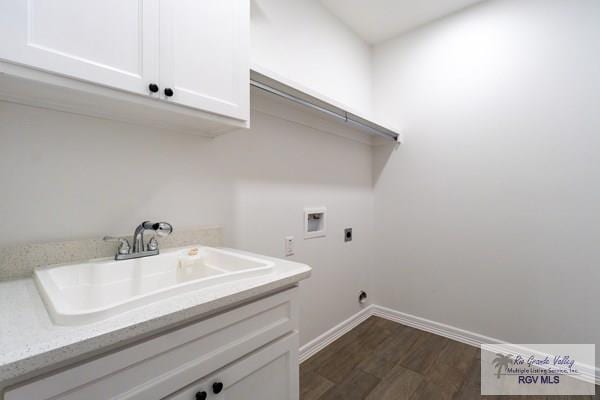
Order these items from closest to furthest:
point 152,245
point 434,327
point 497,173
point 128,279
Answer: point 128,279, point 152,245, point 497,173, point 434,327

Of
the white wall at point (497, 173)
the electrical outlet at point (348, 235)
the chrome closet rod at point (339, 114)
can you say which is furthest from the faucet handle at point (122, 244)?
the white wall at point (497, 173)

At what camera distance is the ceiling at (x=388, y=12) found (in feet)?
6.59

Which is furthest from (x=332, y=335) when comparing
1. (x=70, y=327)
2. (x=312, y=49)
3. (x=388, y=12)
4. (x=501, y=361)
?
(x=388, y=12)

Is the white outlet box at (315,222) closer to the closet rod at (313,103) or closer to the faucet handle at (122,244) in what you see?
the closet rod at (313,103)

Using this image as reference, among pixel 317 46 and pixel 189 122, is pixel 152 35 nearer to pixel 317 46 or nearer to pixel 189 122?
pixel 189 122

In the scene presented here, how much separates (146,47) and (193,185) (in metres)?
0.61

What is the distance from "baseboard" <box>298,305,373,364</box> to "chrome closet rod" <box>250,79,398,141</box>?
5.04 feet

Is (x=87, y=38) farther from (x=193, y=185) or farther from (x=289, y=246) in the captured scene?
(x=289, y=246)

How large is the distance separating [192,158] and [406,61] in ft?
6.80

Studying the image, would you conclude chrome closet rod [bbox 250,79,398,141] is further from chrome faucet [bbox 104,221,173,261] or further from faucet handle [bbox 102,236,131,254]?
faucet handle [bbox 102,236,131,254]

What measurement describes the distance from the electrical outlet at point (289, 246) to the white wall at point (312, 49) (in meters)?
1.01

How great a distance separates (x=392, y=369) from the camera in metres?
1.72

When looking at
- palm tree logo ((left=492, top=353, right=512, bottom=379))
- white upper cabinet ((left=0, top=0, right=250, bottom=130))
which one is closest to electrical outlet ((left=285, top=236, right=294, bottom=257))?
white upper cabinet ((left=0, top=0, right=250, bottom=130))

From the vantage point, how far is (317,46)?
199cm
